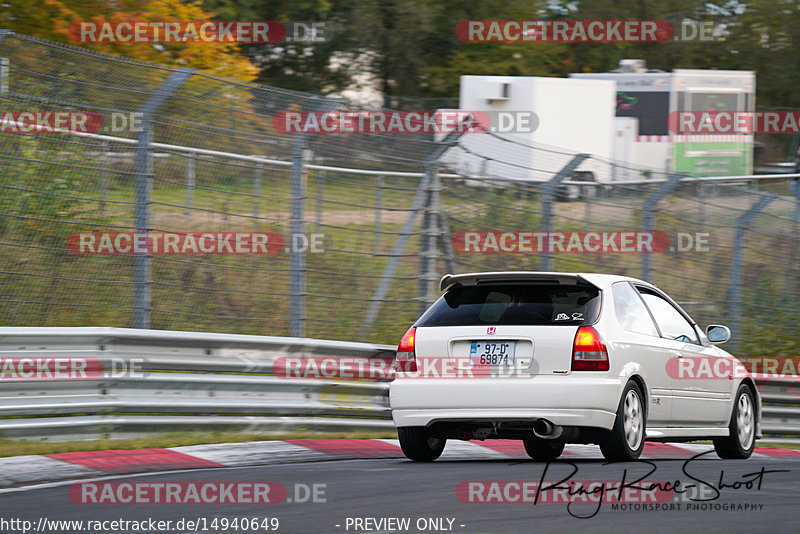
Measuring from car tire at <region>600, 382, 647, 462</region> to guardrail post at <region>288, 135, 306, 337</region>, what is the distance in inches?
131

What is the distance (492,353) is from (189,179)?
3.53m

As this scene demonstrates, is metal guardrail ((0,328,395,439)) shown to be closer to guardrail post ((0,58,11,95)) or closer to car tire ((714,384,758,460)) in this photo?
guardrail post ((0,58,11,95))

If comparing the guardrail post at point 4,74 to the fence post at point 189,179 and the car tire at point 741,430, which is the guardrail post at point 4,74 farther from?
the car tire at point 741,430

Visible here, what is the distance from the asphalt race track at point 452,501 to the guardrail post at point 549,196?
432 cm

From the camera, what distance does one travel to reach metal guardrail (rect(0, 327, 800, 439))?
9.27 m

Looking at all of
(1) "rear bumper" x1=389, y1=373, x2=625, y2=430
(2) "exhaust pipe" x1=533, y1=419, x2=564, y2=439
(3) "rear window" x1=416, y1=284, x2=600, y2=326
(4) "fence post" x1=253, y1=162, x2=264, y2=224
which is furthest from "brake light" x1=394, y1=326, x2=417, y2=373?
(4) "fence post" x1=253, y1=162, x2=264, y2=224

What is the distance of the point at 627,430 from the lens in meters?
8.76

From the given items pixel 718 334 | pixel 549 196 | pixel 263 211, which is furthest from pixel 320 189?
pixel 718 334

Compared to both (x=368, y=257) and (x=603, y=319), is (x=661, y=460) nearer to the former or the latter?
(x=603, y=319)

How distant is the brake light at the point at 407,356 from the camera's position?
8930 mm

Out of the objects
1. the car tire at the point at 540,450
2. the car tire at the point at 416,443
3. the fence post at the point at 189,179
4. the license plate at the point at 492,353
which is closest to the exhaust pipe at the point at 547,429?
the license plate at the point at 492,353

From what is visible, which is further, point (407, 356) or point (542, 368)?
point (407, 356)

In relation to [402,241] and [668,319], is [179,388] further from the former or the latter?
[668,319]

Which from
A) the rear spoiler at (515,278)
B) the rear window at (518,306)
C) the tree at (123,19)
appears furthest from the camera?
the tree at (123,19)
